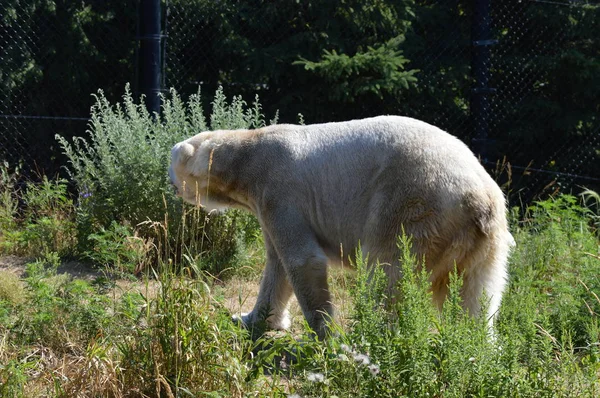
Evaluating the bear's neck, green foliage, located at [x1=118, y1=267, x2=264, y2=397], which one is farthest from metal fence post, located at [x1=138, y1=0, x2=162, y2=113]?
green foliage, located at [x1=118, y1=267, x2=264, y2=397]

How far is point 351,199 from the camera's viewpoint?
4930mm

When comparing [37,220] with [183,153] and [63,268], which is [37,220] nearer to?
[63,268]

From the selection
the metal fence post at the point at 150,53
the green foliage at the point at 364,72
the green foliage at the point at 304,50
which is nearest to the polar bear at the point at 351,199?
the metal fence post at the point at 150,53

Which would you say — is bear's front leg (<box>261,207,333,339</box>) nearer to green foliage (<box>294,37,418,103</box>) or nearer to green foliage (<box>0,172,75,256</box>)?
green foliage (<box>0,172,75,256</box>)

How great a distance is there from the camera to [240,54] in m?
8.66

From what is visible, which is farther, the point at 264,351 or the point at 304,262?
the point at 304,262

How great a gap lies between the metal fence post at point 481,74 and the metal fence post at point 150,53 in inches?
131

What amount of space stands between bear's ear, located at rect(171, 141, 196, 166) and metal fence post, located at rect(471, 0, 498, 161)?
3893 millimetres

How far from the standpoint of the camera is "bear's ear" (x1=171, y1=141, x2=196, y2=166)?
5.61 m

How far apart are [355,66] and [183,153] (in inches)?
125

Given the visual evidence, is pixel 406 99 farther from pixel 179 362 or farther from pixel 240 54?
pixel 179 362

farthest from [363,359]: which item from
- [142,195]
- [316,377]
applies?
[142,195]

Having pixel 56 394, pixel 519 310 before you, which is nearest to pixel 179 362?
pixel 56 394

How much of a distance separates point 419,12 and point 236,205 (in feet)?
14.2
